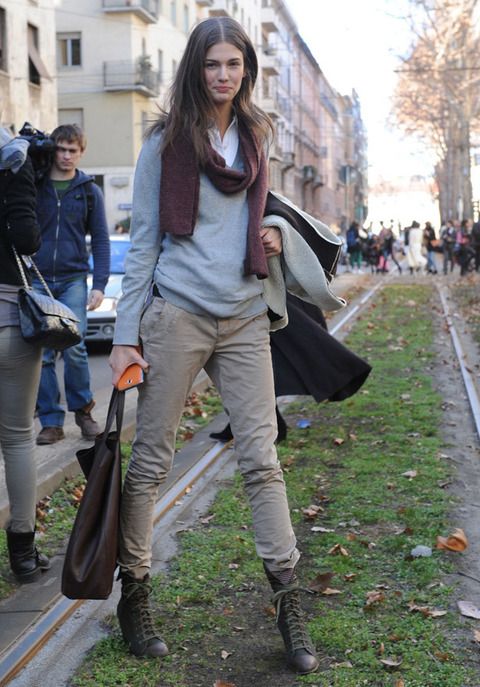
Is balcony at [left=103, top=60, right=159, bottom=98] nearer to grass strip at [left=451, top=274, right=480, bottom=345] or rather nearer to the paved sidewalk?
grass strip at [left=451, top=274, right=480, bottom=345]

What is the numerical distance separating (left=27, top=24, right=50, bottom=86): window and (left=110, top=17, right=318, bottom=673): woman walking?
3170 cm

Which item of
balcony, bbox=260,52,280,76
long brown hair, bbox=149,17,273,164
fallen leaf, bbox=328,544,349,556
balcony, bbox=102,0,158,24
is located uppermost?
balcony, bbox=260,52,280,76

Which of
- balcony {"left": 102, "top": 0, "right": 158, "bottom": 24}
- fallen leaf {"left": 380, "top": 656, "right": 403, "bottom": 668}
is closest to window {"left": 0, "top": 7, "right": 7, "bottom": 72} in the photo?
balcony {"left": 102, "top": 0, "right": 158, "bottom": 24}

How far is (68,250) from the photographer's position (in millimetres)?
7129

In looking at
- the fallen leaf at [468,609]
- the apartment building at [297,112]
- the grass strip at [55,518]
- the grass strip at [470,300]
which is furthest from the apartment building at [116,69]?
the fallen leaf at [468,609]

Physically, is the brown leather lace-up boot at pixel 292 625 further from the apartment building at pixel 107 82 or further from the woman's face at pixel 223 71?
the apartment building at pixel 107 82

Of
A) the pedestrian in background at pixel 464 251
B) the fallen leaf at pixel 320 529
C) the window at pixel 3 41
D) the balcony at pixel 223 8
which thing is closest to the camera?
the fallen leaf at pixel 320 529

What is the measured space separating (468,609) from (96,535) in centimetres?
146

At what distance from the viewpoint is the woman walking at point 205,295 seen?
354cm

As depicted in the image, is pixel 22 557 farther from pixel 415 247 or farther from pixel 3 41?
pixel 415 247

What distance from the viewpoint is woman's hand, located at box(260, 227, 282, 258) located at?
3.62 meters

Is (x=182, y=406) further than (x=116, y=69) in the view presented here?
No

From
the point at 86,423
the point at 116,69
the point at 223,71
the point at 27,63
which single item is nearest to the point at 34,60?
the point at 27,63

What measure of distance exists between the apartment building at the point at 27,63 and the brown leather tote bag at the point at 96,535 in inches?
1100
